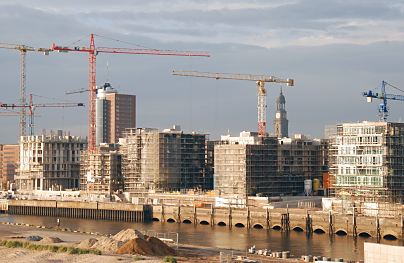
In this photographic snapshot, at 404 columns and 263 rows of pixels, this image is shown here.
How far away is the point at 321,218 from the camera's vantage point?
137375 mm

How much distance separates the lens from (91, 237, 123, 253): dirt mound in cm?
8669

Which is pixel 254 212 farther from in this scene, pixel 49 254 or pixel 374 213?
pixel 49 254

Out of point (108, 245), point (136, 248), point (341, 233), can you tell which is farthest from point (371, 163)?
point (136, 248)

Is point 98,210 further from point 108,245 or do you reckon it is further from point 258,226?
point 108,245

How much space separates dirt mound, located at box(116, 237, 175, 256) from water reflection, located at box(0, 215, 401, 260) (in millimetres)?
25167

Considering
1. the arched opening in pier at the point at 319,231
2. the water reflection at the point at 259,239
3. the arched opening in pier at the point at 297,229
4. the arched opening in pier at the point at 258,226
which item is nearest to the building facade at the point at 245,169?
the water reflection at the point at 259,239

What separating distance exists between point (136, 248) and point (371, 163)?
224 ft

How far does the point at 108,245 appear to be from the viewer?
288ft

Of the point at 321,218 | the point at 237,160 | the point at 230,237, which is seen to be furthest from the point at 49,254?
the point at 237,160

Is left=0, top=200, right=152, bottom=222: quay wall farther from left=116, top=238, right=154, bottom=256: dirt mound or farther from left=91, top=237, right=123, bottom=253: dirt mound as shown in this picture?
left=116, top=238, right=154, bottom=256: dirt mound

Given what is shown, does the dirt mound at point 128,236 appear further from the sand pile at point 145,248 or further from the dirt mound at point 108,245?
the sand pile at point 145,248

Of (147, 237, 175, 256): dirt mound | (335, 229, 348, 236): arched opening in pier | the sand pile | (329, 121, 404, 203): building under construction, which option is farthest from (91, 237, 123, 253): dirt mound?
(329, 121, 404, 203): building under construction

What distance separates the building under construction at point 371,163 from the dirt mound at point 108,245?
6446cm

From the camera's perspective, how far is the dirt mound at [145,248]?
84.4 meters
